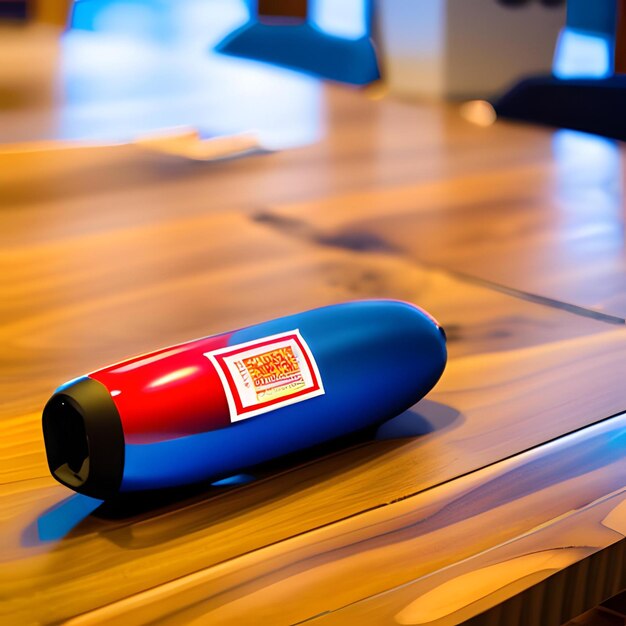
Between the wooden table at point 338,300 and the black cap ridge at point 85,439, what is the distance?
1.1 inches

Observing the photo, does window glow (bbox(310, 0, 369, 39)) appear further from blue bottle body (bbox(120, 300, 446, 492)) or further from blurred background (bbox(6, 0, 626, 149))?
blue bottle body (bbox(120, 300, 446, 492))

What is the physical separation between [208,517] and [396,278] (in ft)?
1.47

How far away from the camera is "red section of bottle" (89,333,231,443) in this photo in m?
0.48

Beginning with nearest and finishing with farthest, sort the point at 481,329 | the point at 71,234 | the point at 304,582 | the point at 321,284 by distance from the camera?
the point at 304,582 → the point at 481,329 → the point at 321,284 → the point at 71,234

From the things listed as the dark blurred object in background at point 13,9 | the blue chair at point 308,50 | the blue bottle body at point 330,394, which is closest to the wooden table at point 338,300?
the blue bottle body at point 330,394

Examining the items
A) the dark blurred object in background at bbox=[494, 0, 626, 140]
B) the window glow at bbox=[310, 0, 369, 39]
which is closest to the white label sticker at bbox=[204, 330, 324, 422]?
the dark blurred object in background at bbox=[494, 0, 626, 140]

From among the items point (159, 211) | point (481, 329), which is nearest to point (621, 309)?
point (481, 329)

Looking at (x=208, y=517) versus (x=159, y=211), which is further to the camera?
(x=159, y=211)

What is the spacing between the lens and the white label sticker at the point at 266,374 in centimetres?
50

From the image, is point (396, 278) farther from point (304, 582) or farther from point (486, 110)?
point (486, 110)

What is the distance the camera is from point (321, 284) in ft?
2.92

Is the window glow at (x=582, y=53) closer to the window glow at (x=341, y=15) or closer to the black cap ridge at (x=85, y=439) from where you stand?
the window glow at (x=341, y=15)

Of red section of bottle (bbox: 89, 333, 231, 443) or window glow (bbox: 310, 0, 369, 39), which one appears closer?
red section of bottle (bbox: 89, 333, 231, 443)

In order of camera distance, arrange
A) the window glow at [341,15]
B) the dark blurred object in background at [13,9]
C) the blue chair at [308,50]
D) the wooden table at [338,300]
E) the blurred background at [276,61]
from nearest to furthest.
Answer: the wooden table at [338,300], the blurred background at [276,61], the blue chair at [308,50], the window glow at [341,15], the dark blurred object in background at [13,9]
